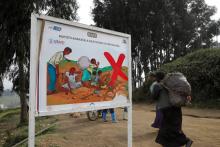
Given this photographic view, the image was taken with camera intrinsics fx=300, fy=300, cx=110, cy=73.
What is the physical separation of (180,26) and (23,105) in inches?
831

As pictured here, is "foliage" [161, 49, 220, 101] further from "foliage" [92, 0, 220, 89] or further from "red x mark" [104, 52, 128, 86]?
"foliage" [92, 0, 220, 89]

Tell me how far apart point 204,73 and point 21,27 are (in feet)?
31.8

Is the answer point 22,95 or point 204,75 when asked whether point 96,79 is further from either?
point 204,75

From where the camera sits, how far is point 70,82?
14.8ft

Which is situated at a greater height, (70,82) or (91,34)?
(91,34)

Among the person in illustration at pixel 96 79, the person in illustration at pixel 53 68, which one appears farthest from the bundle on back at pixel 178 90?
the person in illustration at pixel 53 68

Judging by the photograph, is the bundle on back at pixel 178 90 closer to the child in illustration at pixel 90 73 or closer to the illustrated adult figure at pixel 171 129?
the illustrated adult figure at pixel 171 129

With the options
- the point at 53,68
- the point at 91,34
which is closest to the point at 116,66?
the point at 91,34

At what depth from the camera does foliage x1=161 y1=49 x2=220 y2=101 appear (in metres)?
15.6

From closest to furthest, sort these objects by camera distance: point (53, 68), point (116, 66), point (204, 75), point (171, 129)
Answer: point (53, 68)
point (171, 129)
point (116, 66)
point (204, 75)

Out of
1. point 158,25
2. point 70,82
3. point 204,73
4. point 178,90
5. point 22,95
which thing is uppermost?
point 158,25

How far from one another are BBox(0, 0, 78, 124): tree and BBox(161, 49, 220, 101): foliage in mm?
7345

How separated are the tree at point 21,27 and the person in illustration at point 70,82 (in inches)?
343

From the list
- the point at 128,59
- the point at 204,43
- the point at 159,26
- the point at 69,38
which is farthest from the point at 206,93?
the point at 204,43
